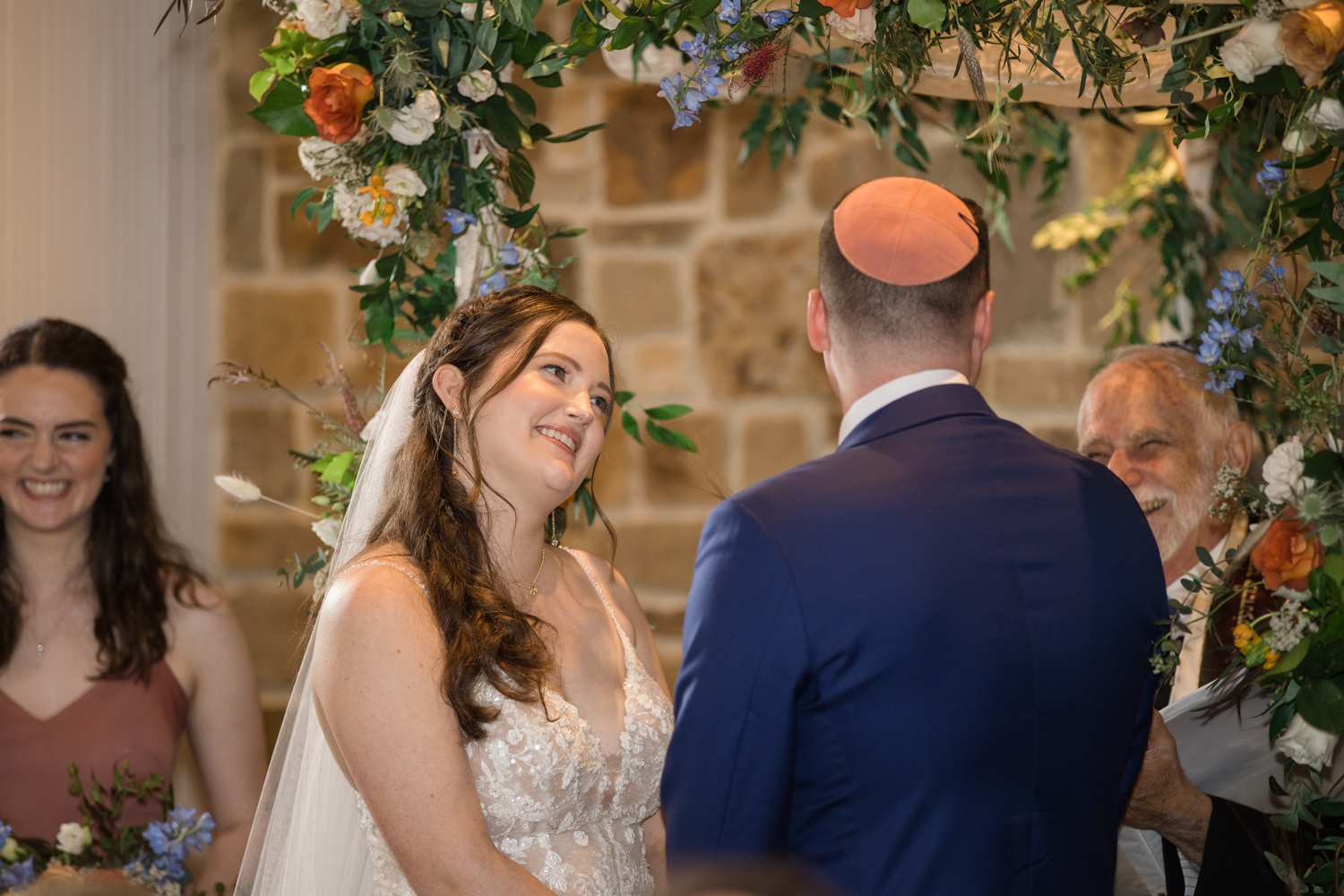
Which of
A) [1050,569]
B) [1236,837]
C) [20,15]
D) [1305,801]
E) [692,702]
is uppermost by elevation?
[20,15]

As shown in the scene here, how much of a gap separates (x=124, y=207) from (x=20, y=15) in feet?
1.80

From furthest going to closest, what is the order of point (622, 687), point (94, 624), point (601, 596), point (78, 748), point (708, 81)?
1. point (94, 624)
2. point (78, 748)
3. point (601, 596)
4. point (622, 687)
5. point (708, 81)

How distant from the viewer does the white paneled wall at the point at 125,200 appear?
3256 millimetres

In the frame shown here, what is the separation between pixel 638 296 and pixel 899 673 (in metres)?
2.29

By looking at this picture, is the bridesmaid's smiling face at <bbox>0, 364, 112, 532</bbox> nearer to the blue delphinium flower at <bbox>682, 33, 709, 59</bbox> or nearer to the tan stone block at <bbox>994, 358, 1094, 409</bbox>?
the blue delphinium flower at <bbox>682, 33, 709, 59</bbox>

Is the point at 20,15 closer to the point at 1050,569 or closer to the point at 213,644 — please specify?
the point at 213,644

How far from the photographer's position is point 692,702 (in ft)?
4.75

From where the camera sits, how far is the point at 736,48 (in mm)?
1577

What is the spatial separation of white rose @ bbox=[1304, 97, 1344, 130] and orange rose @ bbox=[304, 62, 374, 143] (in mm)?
1249

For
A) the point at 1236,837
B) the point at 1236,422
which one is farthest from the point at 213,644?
the point at 1236,422

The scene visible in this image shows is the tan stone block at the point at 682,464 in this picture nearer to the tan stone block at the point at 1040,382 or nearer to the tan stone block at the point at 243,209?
the tan stone block at the point at 1040,382

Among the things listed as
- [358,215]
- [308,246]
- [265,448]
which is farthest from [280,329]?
[358,215]

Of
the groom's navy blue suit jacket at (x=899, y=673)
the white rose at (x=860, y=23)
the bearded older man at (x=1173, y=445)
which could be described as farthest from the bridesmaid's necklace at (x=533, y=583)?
the bearded older man at (x=1173, y=445)

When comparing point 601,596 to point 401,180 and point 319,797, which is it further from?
point 401,180
